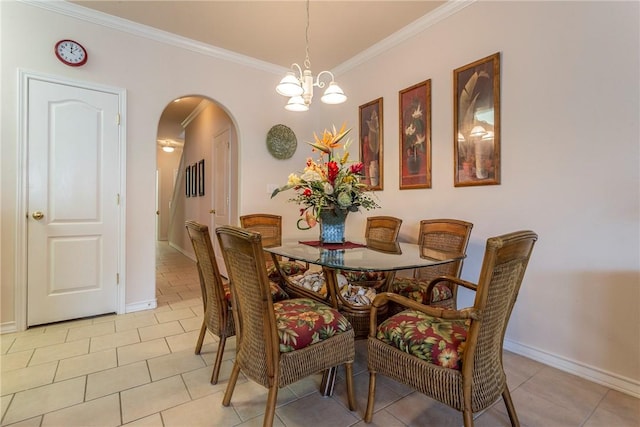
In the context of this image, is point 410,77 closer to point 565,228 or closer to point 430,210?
point 430,210

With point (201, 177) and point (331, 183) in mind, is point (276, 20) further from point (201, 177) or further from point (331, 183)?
point (201, 177)

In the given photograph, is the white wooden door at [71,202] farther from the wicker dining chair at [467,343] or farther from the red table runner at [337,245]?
the wicker dining chair at [467,343]

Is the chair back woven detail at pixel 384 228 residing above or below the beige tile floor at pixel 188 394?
above

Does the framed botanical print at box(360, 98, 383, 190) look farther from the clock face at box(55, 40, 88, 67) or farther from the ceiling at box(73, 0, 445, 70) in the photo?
the clock face at box(55, 40, 88, 67)

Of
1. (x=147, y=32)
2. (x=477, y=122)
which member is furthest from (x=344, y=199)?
(x=147, y=32)

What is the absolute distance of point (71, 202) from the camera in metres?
2.65

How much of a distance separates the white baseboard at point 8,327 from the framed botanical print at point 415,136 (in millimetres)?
3537

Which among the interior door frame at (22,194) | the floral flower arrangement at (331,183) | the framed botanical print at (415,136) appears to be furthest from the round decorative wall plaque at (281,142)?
the interior door frame at (22,194)

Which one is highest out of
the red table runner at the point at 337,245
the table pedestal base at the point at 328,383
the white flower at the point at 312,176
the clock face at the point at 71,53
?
the clock face at the point at 71,53

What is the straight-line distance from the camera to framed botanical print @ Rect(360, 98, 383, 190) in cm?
329

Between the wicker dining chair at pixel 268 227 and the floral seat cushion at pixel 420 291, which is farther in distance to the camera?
the wicker dining chair at pixel 268 227

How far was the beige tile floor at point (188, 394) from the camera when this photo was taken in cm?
148

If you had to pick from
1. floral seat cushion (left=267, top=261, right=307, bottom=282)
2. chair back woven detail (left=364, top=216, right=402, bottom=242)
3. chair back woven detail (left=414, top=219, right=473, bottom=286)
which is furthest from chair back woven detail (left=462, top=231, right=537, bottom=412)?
floral seat cushion (left=267, top=261, right=307, bottom=282)

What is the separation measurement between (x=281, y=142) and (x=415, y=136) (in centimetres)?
164
